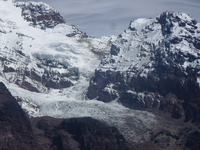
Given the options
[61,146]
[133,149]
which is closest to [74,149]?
[61,146]

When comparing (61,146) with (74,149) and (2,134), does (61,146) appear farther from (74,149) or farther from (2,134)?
(2,134)

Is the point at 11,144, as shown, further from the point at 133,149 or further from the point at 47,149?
the point at 133,149

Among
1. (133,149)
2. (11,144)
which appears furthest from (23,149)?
(133,149)

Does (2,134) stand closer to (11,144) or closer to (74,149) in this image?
(11,144)

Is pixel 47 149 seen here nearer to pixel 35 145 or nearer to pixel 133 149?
pixel 35 145

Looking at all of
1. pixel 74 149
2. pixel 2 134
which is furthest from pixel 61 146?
pixel 2 134

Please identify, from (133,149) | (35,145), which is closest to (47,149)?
(35,145)
